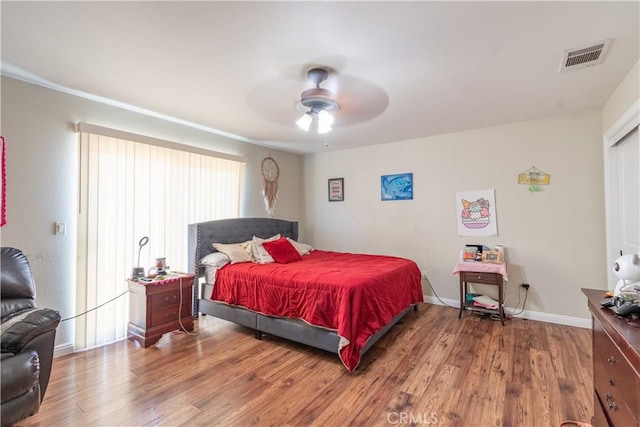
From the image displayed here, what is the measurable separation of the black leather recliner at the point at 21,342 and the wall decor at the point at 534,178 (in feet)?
15.5

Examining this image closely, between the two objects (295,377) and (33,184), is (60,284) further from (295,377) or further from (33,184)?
(295,377)

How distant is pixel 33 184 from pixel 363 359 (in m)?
3.31

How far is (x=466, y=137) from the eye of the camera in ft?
13.0

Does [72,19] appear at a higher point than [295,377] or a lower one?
higher

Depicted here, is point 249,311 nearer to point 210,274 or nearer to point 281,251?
point 210,274

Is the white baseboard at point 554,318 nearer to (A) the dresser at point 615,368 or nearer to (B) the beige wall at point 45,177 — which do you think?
(A) the dresser at point 615,368

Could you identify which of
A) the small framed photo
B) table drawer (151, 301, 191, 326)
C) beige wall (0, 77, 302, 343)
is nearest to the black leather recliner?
beige wall (0, 77, 302, 343)

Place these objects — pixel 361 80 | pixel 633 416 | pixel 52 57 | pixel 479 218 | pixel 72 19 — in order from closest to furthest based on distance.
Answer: pixel 633 416 < pixel 72 19 < pixel 52 57 < pixel 361 80 < pixel 479 218

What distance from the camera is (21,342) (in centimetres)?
162

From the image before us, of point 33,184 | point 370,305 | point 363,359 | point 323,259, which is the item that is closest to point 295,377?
point 363,359

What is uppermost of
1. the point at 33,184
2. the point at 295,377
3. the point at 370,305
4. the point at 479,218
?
the point at 33,184

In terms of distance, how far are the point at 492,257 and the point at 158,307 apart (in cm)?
382

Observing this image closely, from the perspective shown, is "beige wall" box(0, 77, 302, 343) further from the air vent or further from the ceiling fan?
the air vent

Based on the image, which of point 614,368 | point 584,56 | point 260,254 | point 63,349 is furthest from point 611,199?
point 63,349
